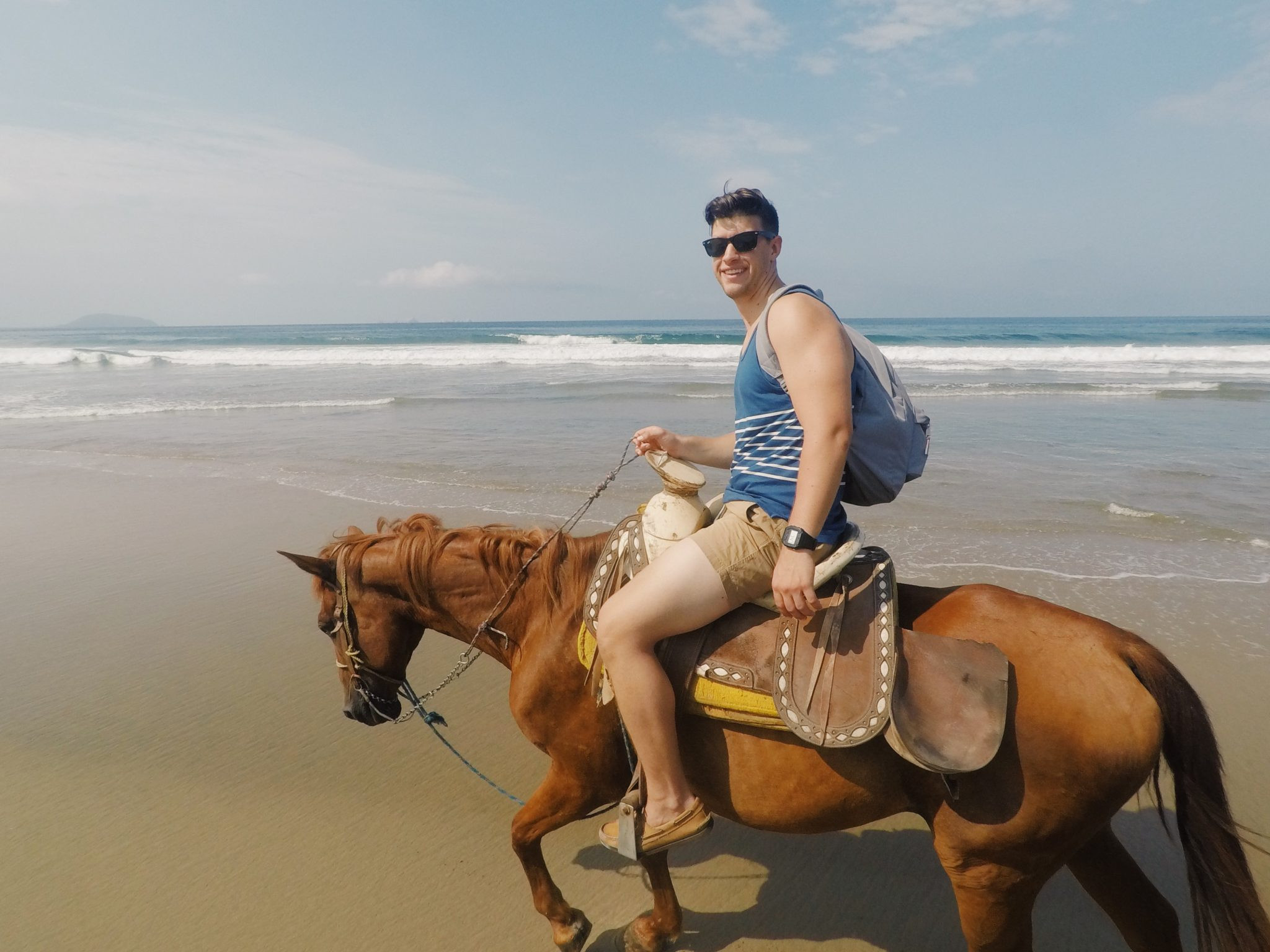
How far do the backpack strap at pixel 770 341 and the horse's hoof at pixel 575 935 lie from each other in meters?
2.14

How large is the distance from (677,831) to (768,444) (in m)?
1.23

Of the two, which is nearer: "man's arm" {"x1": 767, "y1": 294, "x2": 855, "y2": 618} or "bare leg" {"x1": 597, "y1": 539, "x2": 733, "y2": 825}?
"man's arm" {"x1": 767, "y1": 294, "x2": 855, "y2": 618}

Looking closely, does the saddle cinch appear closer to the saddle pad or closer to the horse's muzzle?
the saddle pad

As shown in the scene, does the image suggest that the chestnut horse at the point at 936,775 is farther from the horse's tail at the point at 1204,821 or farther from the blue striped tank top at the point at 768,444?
the blue striped tank top at the point at 768,444

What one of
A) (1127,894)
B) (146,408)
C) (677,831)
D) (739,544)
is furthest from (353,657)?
(146,408)

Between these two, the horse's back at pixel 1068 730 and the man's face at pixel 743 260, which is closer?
the horse's back at pixel 1068 730

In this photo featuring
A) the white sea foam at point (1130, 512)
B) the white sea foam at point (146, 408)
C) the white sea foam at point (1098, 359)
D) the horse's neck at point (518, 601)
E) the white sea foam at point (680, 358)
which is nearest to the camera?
the horse's neck at point (518, 601)

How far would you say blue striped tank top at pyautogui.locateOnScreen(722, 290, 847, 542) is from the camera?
6.79 ft

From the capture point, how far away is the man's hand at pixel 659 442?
8.82 ft

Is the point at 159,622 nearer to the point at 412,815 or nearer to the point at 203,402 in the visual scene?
the point at 412,815

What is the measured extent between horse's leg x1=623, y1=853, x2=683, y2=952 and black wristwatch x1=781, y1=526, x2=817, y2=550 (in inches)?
59.4

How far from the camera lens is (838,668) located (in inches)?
78.7

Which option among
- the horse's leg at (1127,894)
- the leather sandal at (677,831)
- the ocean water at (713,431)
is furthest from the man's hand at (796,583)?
the ocean water at (713,431)

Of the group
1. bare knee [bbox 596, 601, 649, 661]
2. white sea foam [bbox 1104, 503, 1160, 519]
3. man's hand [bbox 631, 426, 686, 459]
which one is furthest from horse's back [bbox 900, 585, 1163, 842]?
white sea foam [bbox 1104, 503, 1160, 519]
